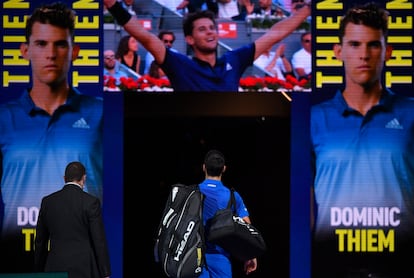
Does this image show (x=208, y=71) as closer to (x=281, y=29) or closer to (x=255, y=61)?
(x=255, y=61)

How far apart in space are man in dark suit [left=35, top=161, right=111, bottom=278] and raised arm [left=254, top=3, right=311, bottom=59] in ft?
10.8

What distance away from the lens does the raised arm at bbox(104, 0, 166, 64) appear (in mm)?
10828

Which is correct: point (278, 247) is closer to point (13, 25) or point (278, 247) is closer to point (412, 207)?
point (412, 207)

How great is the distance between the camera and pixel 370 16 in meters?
10.9

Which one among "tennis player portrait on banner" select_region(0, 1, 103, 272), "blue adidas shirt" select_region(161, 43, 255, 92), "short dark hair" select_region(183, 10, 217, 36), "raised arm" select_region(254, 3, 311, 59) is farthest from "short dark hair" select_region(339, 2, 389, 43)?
"tennis player portrait on banner" select_region(0, 1, 103, 272)

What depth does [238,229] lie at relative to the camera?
330 inches

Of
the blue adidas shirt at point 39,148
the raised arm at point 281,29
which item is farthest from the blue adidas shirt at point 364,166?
the blue adidas shirt at point 39,148

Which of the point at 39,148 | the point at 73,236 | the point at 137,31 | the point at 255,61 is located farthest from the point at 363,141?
the point at 73,236

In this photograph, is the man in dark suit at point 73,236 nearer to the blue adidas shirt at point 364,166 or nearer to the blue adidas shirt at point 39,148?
the blue adidas shirt at point 39,148

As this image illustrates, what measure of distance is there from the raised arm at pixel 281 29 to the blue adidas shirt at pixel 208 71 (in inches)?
3.7

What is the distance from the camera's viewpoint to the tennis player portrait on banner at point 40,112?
1084cm

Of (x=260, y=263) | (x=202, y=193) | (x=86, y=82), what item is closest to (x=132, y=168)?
(x=86, y=82)

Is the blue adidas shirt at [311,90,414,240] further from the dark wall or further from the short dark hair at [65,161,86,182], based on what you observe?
the short dark hair at [65,161,86,182]

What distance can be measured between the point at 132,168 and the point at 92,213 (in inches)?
110
